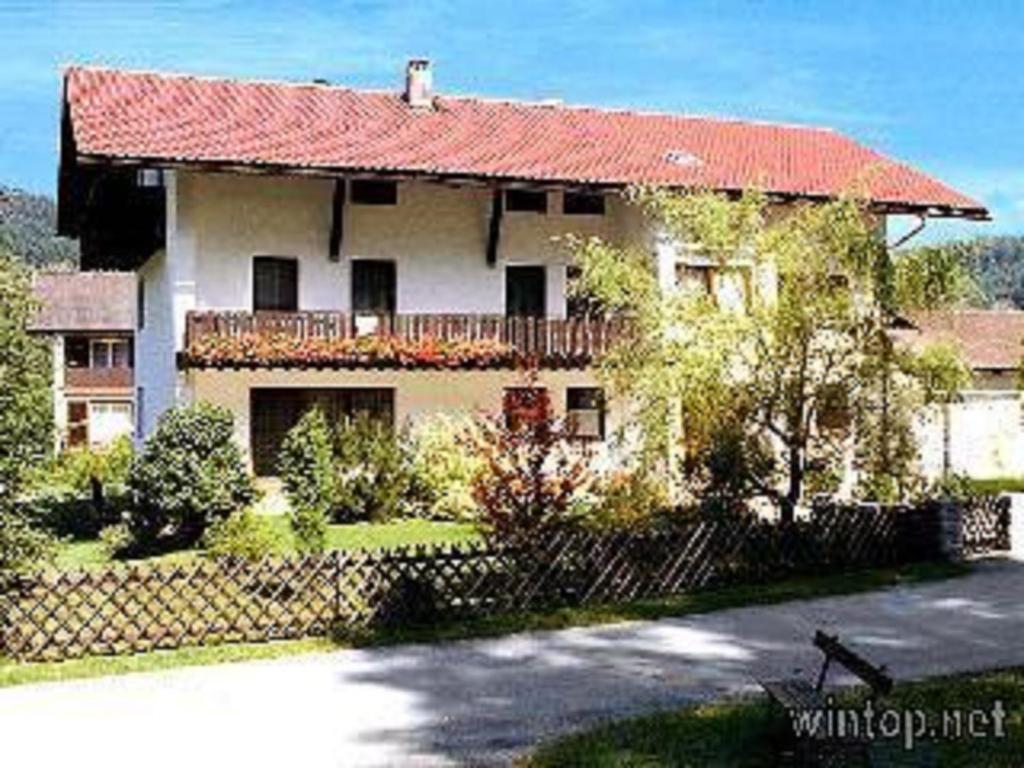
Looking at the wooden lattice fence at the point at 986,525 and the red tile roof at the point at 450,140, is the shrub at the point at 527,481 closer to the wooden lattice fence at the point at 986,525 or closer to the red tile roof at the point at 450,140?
the wooden lattice fence at the point at 986,525

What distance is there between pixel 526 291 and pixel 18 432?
1550 cm

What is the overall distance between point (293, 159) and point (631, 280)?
9.73 metres

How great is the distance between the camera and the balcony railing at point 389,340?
26000 millimetres

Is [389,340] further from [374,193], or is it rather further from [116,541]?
[116,541]

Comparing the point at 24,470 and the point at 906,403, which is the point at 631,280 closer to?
the point at 906,403

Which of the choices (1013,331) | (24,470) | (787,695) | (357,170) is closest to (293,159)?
(357,170)

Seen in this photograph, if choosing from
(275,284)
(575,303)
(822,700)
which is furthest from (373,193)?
(822,700)

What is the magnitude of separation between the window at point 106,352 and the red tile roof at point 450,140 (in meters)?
30.5

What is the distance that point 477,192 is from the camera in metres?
29.4

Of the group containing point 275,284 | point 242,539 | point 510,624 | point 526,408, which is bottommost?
point 510,624

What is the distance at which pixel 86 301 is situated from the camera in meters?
59.2

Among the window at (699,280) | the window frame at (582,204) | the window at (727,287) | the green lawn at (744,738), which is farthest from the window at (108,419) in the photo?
the green lawn at (744,738)

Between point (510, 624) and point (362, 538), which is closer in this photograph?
point (510, 624)

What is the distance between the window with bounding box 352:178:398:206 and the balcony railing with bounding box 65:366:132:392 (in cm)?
3268
